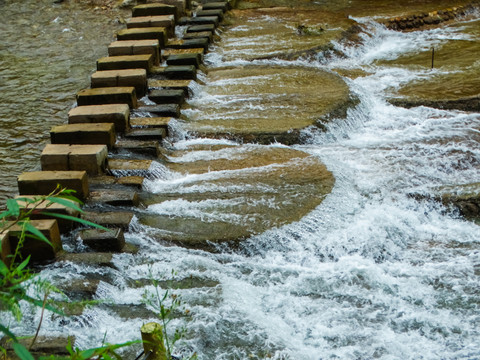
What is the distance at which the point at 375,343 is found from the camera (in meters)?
3.92

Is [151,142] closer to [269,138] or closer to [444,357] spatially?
[269,138]

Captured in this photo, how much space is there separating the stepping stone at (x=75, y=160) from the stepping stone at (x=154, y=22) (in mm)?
4217

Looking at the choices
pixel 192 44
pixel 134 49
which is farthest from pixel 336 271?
pixel 192 44

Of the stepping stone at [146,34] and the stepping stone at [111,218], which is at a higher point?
the stepping stone at [146,34]

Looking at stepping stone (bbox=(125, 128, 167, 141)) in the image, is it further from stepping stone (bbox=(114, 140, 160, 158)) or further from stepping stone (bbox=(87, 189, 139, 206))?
stepping stone (bbox=(87, 189, 139, 206))

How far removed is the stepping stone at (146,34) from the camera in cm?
903

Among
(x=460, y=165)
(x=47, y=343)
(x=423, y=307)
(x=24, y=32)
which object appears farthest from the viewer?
(x=24, y=32)

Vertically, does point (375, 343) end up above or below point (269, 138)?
below

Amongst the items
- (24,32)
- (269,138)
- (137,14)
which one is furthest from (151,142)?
(24,32)

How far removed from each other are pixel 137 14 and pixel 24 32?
2634mm

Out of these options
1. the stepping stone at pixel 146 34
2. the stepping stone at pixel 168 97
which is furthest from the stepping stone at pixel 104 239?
the stepping stone at pixel 146 34

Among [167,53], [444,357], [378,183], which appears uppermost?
[167,53]

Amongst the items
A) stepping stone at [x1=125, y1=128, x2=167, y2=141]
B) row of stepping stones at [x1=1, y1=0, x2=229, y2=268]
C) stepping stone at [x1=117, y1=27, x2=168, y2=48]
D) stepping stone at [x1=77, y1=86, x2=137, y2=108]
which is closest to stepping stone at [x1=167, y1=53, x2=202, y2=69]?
row of stepping stones at [x1=1, y1=0, x2=229, y2=268]

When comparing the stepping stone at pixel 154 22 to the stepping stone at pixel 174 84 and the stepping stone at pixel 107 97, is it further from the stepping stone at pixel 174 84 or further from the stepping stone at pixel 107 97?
the stepping stone at pixel 107 97
